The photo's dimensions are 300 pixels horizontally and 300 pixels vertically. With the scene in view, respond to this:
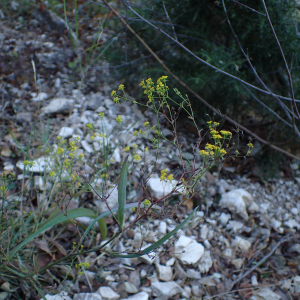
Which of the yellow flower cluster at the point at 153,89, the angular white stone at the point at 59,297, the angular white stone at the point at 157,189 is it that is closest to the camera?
the yellow flower cluster at the point at 153,89

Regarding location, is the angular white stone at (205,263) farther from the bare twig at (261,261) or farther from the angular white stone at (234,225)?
the angular white stone at (234,225)

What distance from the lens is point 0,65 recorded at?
2.43m

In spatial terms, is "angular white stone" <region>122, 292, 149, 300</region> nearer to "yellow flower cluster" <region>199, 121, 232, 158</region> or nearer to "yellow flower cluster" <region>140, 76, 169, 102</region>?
"yellow flower cluster" <region>199, 121, 232, 158</region>

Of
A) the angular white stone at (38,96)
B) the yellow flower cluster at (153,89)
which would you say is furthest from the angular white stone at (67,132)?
the yellow flower cluster at (153,89)

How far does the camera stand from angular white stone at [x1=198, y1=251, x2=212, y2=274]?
4.89 feet

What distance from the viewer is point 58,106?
7.14 feet

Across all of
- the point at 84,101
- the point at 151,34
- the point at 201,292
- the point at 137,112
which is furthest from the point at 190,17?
the point at 201,292

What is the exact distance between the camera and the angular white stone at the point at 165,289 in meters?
1.32

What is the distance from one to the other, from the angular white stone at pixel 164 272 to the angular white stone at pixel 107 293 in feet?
0.76

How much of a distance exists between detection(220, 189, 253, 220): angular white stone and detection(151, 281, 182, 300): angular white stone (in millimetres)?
630

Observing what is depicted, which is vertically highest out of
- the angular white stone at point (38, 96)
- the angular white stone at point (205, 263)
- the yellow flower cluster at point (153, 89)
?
the yellow flower cluster at point (153, 89)

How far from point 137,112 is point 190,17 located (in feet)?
2.62

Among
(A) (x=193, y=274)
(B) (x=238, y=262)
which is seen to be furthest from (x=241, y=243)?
(A) (x=193, y=274)

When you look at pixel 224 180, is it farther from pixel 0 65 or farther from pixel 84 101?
pixel 0 65
